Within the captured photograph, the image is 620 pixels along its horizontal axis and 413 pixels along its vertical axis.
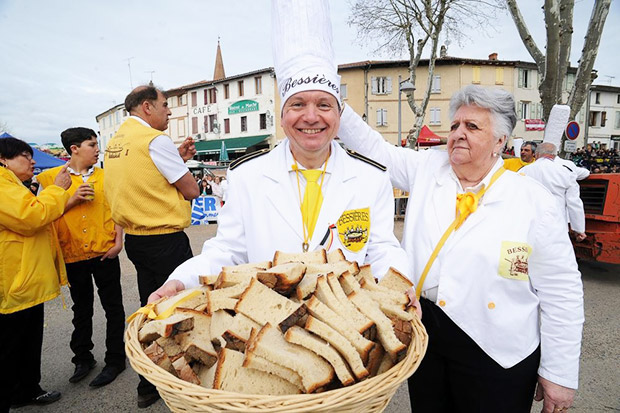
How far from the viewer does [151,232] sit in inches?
120

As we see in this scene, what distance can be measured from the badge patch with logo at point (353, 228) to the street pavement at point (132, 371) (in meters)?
1.79

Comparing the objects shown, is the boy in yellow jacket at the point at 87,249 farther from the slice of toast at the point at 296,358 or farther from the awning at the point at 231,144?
the awning at the point at 231,144

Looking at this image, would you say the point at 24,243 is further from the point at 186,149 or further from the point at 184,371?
the point at 184,371

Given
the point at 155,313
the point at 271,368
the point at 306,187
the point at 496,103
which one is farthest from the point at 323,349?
the point at 496,103

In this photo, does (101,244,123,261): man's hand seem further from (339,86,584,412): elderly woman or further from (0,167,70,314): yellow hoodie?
(339,86,584,412): elderly woman

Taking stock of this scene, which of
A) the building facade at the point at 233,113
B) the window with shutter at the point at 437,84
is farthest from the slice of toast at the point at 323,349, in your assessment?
the window with shutter at the point at 437,84

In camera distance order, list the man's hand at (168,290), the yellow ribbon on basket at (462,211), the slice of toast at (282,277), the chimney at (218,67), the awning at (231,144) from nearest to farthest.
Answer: the slice of toast at (282,277)
the man's hand at (168,290)
the yellow ribbon on basket at (462,211)
the awning at (231,144)
the chimney at (218,67)

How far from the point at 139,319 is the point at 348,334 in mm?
828

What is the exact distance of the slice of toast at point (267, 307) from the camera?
48.0 inches

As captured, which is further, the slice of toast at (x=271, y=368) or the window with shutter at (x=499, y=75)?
the window with shutter at (x=499, y=75)

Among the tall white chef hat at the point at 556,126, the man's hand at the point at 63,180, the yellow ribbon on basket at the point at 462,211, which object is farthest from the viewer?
the tall white chef hat at the point at 556,126

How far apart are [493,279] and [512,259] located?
13cm

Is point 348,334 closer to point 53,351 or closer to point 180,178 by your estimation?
point 180,178

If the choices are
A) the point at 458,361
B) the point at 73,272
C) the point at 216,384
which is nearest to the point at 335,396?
the point at 216,384
